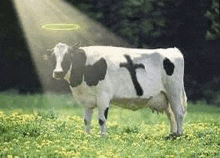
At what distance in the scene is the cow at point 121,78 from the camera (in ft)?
33.2

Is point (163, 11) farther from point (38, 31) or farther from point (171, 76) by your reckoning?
point (171, 76)

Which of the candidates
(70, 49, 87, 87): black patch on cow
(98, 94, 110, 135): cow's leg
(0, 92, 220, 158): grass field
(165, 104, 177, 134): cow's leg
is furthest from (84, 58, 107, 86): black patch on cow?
(165, 104, 177, 134): cow's leg

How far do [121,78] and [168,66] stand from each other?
1.28 metres

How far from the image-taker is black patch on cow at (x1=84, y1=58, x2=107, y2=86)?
10117 mm

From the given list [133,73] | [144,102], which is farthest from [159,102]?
[133,73]

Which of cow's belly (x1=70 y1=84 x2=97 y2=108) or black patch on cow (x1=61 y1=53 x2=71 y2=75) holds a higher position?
black patch on cow (x1=61 y1=53 x2=71 y2=75)

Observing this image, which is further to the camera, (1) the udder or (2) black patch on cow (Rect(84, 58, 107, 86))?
(1) the udder

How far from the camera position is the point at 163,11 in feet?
81.8

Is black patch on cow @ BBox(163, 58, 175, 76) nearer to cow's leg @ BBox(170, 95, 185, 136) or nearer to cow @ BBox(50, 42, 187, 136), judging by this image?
cow @ BBox(50, 42, 187, 136)

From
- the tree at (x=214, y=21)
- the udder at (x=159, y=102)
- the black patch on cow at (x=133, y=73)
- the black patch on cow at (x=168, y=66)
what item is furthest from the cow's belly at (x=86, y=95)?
the tree at (x=214, y=21)

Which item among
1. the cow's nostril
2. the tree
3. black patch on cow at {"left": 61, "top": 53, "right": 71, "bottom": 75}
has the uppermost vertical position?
black patch on cow at {"left": 61, "top": 53, "right": 71, "bottom": 75}

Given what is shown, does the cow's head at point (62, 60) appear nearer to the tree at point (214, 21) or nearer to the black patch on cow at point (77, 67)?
the black patch on cow at point (77, 67)

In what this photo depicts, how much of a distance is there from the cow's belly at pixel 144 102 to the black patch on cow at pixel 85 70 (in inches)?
27.1

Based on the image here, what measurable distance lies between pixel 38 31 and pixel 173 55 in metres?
15.3
